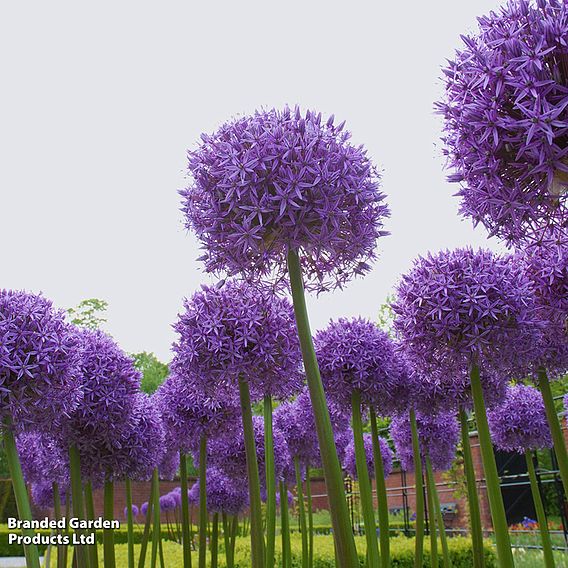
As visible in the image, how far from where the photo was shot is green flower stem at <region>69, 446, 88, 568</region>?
571 cm

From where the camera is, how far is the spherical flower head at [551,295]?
193 inches

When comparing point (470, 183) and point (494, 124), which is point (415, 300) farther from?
point (494, 124)

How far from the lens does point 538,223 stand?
3637 mm

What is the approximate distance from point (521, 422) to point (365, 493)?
10.8 feet

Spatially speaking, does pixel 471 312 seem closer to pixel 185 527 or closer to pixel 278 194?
pixel 278 194

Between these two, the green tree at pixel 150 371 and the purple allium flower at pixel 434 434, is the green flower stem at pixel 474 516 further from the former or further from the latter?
the green tree at pixel 150 371

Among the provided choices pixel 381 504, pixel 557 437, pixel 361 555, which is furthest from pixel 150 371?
pixel 557 437

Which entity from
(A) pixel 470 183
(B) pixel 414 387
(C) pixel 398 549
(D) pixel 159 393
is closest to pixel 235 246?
(A) pixel 470 183

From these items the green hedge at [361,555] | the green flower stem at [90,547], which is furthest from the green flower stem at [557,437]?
the green hedge at [361,555]

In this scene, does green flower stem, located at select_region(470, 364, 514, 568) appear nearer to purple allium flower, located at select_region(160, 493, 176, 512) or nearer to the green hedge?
the green hedge

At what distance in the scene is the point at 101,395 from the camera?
586cm

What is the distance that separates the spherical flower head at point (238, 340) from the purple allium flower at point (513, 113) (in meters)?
2.47

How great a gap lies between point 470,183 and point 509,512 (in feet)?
69.0

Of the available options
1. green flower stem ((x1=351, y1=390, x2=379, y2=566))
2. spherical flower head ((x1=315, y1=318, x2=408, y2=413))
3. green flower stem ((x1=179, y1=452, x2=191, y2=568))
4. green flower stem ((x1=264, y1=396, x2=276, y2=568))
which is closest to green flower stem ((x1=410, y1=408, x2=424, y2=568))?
spherical flower head ((x1=315, y1=318, x2=408, y2=413))
